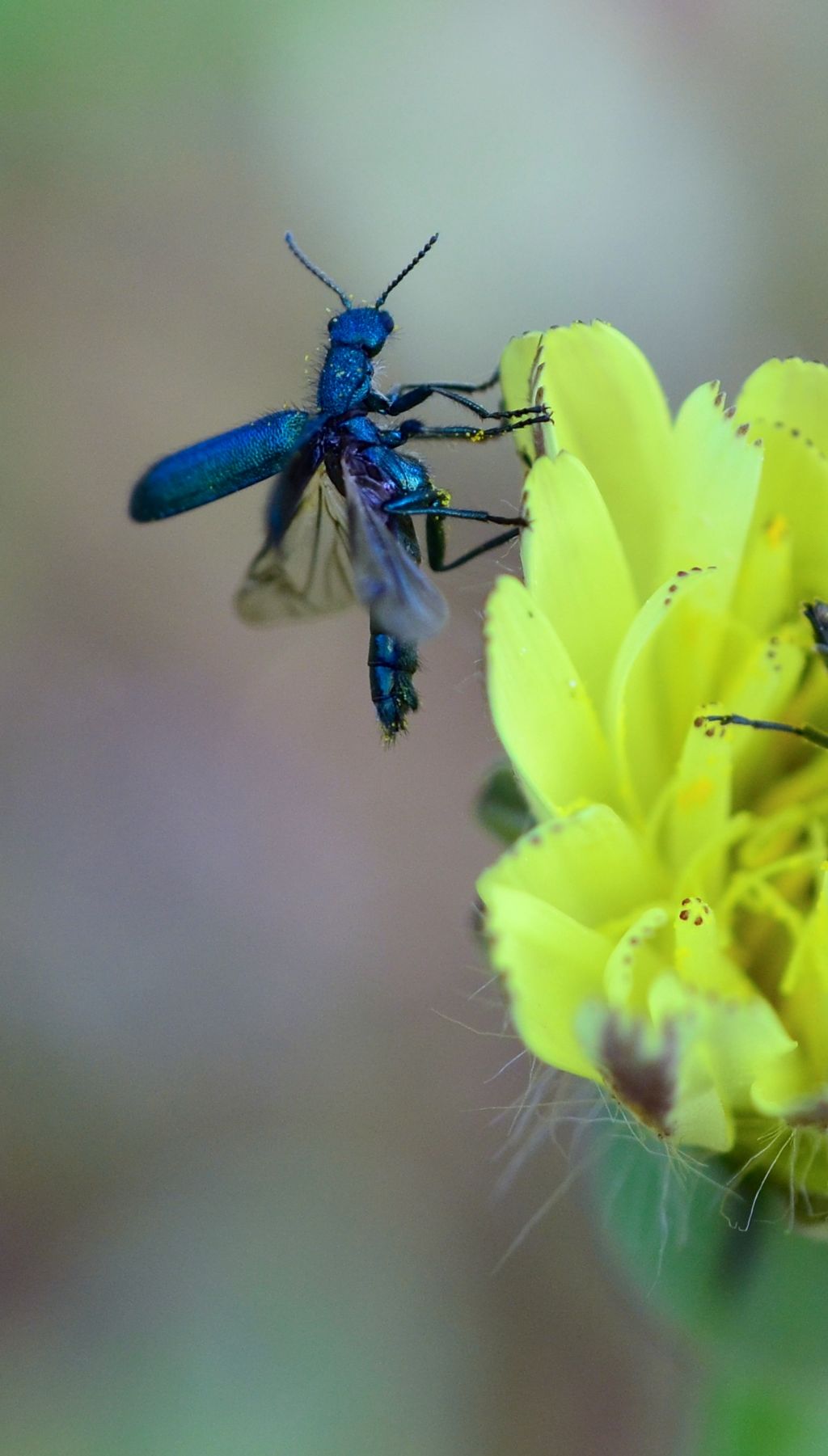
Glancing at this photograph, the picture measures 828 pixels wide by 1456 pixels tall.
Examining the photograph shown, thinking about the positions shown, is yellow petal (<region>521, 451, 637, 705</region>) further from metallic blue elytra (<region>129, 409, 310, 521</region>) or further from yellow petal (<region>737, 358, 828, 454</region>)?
metallic blue elytra (<region>129, 409, 310, 521</region>)

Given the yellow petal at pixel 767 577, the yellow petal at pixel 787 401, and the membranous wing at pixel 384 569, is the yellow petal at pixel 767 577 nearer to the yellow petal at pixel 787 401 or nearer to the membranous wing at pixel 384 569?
the yellow petal at pixel 787 401

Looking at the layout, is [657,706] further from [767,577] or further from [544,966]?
[544,966]

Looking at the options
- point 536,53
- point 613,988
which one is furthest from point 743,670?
point 536,53

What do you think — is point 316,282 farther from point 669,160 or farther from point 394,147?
point 669,160

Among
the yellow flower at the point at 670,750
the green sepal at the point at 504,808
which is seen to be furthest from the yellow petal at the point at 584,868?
the green sepal at the point at 504,808

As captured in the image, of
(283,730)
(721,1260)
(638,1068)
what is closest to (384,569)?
(638,1068)
